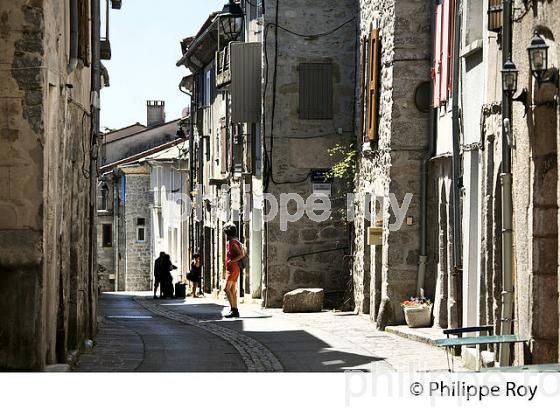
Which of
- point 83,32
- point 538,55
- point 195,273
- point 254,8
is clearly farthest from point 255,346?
point 195,273

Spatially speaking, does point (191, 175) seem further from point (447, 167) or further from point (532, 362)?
point (532, 362)

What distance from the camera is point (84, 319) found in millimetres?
17547

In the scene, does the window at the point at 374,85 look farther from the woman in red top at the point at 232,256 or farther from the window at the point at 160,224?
the window at the point at 160,224

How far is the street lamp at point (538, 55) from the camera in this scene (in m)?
11.4

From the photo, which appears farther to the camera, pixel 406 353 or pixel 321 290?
pixel 321 290

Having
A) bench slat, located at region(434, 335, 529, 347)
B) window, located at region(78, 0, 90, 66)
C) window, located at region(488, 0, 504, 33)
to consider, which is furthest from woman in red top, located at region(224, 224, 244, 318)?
bench slat, located at region(434, 335, 529, 347)

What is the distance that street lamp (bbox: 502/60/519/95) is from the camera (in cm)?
1275

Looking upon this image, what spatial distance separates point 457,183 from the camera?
56.5 ft

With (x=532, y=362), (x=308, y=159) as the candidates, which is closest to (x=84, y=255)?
(x=532, y=362)

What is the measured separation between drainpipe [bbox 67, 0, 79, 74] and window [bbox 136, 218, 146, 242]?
45.1m

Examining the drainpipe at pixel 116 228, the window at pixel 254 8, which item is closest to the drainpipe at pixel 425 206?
the window at pixel 254 8

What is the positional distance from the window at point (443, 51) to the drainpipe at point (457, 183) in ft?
2.11

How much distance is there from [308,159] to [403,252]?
618 centimetres

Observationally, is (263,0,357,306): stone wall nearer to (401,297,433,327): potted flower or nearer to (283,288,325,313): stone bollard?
(283,288,325,313): stone bollard
